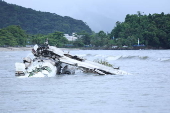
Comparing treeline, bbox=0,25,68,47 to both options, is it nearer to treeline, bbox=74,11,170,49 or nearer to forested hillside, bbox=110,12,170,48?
treeline, bbox=74,11,170,49

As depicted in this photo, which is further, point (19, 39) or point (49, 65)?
point (19, 39)

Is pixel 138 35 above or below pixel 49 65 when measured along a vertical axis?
above

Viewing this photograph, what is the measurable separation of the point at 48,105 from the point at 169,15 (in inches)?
6455

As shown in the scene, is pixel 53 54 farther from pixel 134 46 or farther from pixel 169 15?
pixel 169 15

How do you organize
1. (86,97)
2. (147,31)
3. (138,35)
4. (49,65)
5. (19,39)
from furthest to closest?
(19,39), (138,35), (147,31), (49,65), (86,97)

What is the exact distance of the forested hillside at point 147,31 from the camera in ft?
508

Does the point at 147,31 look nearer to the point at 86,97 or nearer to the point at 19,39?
the point at 19,39

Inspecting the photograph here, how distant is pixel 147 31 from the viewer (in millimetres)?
163500

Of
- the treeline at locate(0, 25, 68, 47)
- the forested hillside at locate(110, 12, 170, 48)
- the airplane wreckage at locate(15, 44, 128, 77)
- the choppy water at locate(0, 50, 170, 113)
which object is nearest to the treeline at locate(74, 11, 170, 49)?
the forested hillside at locate(110, 12, 170, 48)

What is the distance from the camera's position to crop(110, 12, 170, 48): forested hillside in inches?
6097

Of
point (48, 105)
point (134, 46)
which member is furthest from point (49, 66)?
point (134, 46)

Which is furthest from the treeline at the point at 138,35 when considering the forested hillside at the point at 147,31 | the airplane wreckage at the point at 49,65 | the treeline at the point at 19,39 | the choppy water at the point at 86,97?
the choppy water at the point at 86,97

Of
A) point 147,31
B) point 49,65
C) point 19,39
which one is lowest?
point 49,65

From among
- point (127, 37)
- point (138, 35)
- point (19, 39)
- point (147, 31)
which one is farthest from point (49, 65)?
point (19, 39)
